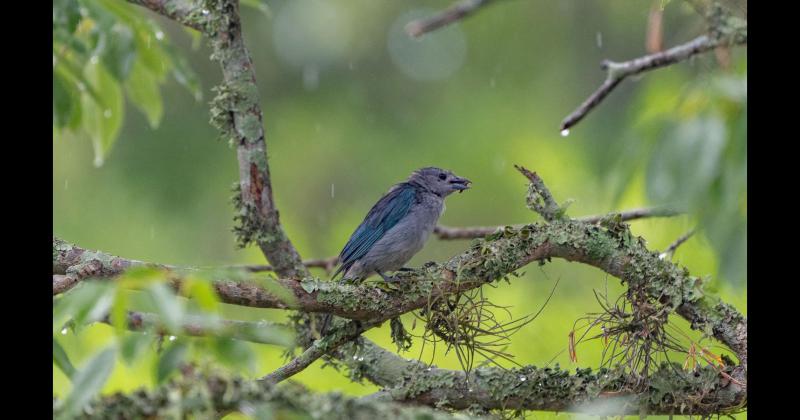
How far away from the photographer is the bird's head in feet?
17.3

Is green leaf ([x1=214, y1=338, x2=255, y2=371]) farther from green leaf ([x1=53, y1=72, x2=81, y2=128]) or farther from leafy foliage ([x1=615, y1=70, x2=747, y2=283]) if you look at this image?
green leaf ([x1=53, y1=72, x2=81, y2=128])

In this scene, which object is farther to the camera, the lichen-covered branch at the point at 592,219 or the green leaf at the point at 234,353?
the lichen-covered branch at the point at 592,219

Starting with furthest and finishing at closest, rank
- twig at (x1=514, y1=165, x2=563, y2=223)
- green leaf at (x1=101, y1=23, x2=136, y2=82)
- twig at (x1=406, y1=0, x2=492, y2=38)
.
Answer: twig at (x1=406, y1=0, x2=492, y2=38) < green leaf at (x1=101, y1=23, x2=136, y2=82) < twig at (x1=514, y1=165, x2=563, y2=223)

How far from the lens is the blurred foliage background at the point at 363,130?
4.58m

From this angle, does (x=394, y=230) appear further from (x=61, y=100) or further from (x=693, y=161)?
(x=693, y=161)

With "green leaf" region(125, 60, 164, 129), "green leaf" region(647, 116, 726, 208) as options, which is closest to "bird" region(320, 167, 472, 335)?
"green leaf" region(125, 60, 164, 129)

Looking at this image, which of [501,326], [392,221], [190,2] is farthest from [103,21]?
[501,326]

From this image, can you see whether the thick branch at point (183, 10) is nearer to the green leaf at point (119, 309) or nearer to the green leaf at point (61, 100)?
the green leaf at point (61, 100)

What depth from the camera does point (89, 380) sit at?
1.64 m

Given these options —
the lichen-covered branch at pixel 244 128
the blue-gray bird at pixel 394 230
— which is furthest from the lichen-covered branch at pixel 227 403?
the blue-gray bird at pixel 394 230

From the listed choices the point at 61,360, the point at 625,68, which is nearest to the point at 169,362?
the point at 61,360

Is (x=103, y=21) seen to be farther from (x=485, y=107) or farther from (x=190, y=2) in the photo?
(x=485, y=107)

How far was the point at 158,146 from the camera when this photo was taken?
8531 mm

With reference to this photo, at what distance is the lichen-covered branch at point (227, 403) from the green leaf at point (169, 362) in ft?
0.35
